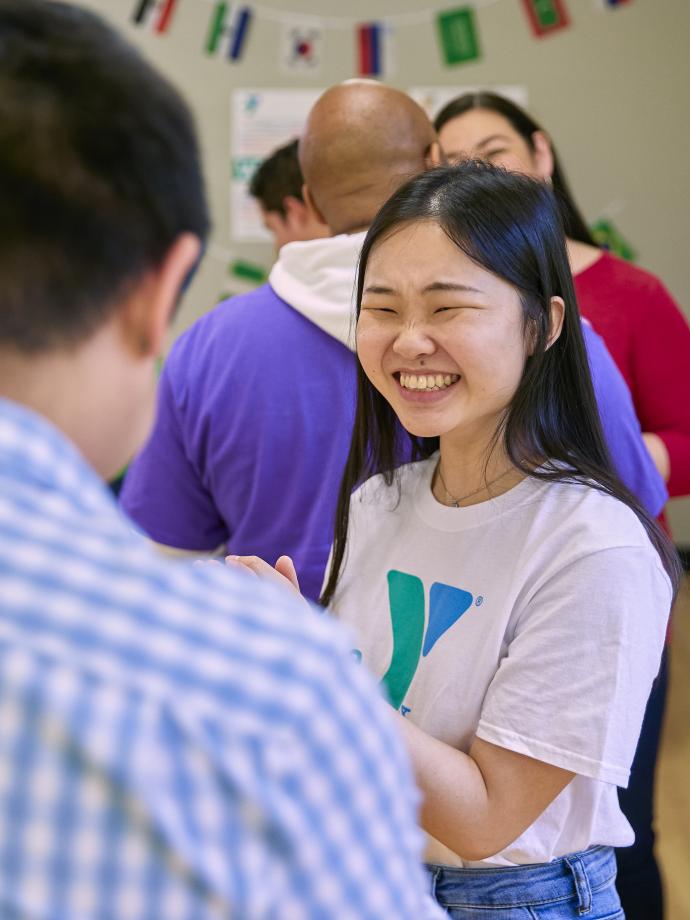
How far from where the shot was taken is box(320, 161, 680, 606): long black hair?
118 centimetres

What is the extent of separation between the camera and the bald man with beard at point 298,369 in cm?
167

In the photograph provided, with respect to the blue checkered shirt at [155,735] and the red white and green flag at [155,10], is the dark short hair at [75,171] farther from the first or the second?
the red white and green flag at [155,10]

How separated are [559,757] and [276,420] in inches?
31.7

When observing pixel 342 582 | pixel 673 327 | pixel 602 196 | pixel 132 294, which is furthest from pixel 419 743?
pixel 602 196

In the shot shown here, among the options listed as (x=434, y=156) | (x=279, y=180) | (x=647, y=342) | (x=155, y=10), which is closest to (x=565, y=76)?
(x=155, y=10)

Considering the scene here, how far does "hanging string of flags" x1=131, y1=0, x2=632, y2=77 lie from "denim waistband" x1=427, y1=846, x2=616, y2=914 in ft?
11.8

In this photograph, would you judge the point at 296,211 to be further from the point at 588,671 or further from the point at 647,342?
the point at 588,671

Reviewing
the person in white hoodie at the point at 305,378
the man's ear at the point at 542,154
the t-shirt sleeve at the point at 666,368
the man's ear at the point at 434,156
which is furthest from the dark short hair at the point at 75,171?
the man's ear at the point at 542,154

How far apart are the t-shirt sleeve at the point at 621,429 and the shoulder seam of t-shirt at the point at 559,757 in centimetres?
61

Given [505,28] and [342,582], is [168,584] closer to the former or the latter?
[342,582]

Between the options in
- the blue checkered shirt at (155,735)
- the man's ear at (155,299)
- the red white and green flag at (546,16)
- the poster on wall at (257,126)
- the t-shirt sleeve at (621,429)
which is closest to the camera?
the blue checkered shirt at (155,735)

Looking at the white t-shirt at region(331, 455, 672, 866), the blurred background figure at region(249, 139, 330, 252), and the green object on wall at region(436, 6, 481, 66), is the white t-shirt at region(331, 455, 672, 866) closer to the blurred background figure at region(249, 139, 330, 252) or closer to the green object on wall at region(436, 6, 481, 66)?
the blurred background figure at region(249, 139, 330, 252)

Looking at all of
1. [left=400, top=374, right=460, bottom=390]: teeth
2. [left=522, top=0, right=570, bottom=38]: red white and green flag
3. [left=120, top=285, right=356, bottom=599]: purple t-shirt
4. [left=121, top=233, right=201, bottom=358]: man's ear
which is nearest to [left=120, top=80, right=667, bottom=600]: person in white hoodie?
[left=120, top=285, right=356, bottom=599]: purple t-shirt

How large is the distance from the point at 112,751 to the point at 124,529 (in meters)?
0.12
